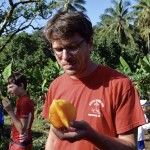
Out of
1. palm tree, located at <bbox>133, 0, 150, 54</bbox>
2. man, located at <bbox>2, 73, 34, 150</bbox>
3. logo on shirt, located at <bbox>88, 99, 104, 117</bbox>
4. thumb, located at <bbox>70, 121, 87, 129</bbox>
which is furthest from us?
palm tree, located at <bbox>133, 0, 150, 54</bbox>

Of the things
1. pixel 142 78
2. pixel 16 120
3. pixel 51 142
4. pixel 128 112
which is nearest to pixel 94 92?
pixel 128 112

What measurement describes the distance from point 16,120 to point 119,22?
1614 inches

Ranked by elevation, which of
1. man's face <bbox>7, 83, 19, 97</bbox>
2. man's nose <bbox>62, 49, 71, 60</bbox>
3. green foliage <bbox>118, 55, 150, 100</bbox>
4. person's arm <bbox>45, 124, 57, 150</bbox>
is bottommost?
green foliage <bbox>118, 55, 150, 100</bbox>

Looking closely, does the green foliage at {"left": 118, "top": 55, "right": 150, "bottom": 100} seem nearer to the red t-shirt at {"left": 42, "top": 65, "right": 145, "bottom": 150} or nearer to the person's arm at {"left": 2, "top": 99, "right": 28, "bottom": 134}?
the person's arm at {"left": 2, "top": 99, "right": 28, "bottom": 134}

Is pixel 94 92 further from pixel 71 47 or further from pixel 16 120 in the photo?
pixel 16 120

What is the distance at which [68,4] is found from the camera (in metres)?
43.6

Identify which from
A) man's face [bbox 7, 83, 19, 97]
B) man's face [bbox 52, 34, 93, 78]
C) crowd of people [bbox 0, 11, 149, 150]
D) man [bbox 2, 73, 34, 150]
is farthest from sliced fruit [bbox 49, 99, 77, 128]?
man's face [bbox 7, 83, 19, 97]

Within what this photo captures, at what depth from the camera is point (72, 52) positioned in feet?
5.61

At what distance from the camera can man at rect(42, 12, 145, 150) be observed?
1707 mm

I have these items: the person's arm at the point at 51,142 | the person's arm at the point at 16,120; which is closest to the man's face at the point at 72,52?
the person's arm at the point at 51,142

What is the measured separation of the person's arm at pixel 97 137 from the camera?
152 centimetres

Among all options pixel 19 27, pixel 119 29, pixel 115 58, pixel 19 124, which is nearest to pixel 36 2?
pixel 19 27

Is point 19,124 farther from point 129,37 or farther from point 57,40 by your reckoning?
point 129,37

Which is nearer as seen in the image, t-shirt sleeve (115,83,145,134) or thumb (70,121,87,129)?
thumb (70,121,87,129)
